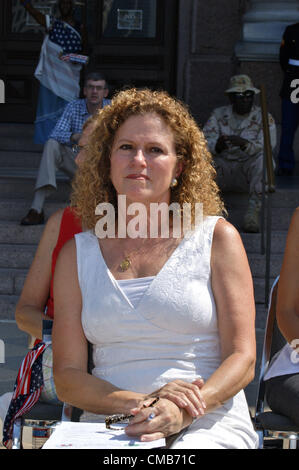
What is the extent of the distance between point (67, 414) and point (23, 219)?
15.3 ft

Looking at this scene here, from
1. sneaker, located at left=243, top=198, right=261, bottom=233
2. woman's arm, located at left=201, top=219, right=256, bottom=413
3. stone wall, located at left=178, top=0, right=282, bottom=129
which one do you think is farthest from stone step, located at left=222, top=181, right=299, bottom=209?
woman's arm, located at left=201, top=219, right=256, bottom=413

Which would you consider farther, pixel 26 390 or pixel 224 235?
pixel 26 390

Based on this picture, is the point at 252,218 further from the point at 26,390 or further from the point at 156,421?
the point at 156,421

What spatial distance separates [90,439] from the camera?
2266 millimetres

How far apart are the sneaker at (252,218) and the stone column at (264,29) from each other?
267 cm

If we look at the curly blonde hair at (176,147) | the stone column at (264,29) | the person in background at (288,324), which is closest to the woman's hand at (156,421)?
the person in background at (288,324)

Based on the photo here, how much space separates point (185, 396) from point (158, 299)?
0.34 meters

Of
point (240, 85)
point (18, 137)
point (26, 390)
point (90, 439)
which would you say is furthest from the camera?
point (18, 137)

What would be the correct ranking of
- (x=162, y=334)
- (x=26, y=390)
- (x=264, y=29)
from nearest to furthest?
(x=162, y=334) < (x=26, y=390) < (x=264, y=29)

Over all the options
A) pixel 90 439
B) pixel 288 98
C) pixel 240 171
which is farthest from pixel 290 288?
pixel 288 98

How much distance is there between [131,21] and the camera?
34.4 ft

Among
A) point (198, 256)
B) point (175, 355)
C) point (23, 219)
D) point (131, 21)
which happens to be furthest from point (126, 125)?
point (131, 21)

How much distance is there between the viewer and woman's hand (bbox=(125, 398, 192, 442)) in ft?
7.71
